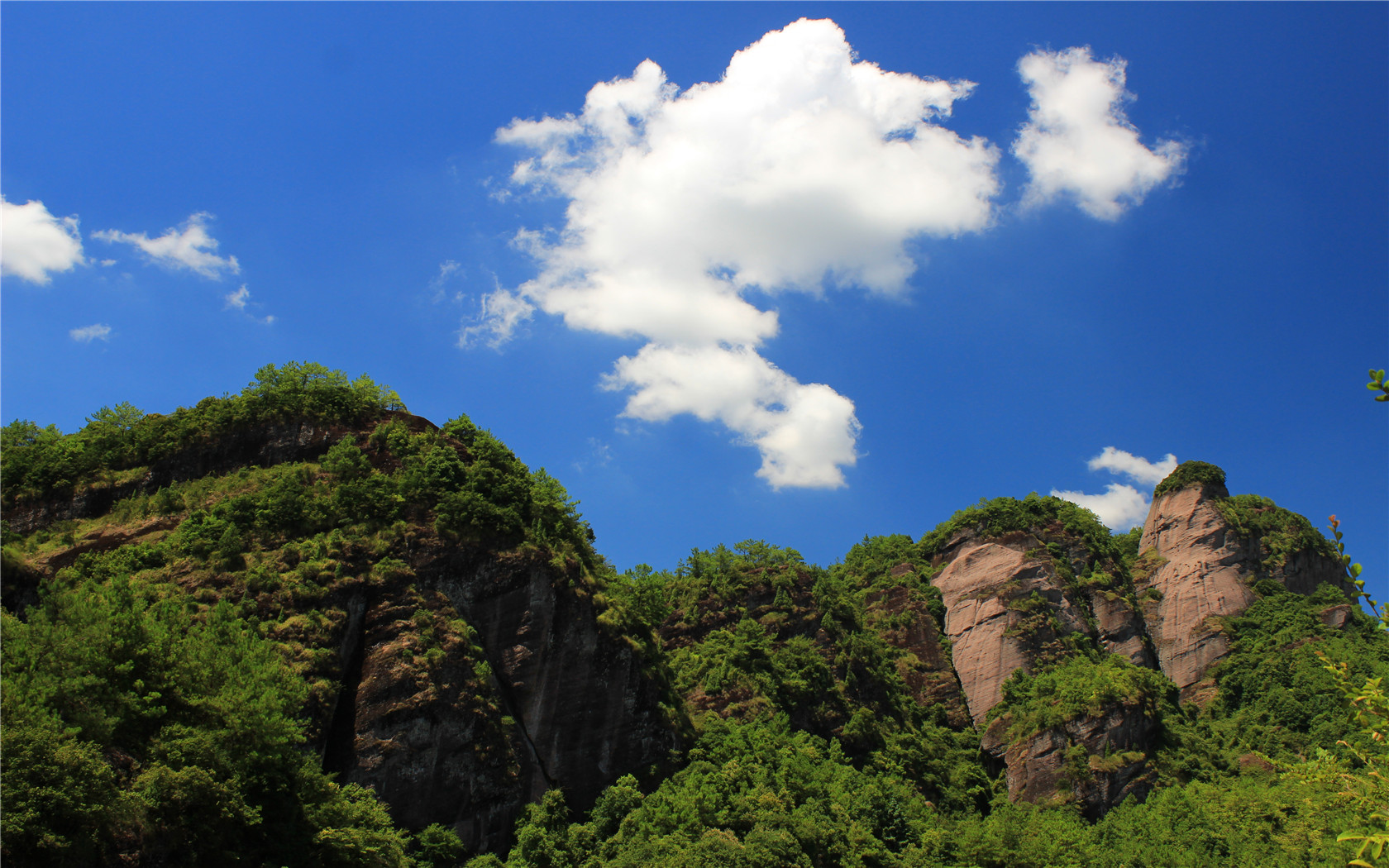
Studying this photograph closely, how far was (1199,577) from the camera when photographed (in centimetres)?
8644

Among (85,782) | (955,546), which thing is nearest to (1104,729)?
(955,546)

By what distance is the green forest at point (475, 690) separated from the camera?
30469mm

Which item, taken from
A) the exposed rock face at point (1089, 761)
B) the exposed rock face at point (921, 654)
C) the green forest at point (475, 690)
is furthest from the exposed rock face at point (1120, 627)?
the exposed rock face at point (921, 654)

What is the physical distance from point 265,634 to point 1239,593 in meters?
89.1

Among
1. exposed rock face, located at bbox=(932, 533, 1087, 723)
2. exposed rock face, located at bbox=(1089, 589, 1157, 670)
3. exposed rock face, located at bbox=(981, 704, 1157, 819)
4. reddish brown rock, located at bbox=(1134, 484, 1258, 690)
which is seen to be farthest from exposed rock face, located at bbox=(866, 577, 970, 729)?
reddish brown rock, located at bbox=(1134, 484, 1258, 690)

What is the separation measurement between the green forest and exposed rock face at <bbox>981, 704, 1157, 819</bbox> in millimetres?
282

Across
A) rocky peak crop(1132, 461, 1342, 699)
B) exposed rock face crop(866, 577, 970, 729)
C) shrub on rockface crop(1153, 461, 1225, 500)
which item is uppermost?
shrub on rockface crop(1153, 461, 1225, 500)

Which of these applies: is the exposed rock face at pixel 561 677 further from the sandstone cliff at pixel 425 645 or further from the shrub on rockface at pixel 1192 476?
the shrub on rockface at pixel 1192 476

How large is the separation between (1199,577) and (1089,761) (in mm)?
34742

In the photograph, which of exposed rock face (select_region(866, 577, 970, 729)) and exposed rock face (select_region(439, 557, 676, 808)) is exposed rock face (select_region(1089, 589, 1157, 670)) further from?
exposed rock face (select_region(439, 557, 676, 808))

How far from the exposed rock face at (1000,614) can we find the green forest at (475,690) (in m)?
0.60

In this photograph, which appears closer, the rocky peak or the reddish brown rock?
the reddish brown rock

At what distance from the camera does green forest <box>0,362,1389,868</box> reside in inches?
1200

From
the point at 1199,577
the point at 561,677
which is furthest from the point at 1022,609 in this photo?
the point at 561,677
